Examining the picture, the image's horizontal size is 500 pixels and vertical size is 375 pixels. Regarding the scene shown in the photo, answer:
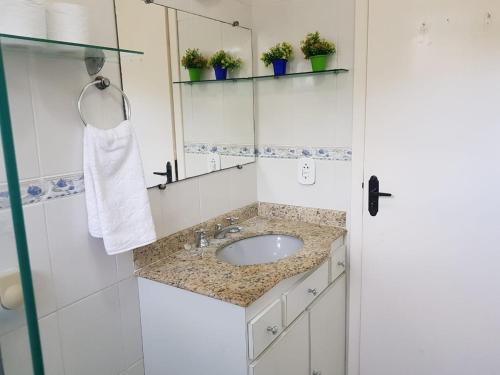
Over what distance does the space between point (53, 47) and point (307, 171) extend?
1260mm

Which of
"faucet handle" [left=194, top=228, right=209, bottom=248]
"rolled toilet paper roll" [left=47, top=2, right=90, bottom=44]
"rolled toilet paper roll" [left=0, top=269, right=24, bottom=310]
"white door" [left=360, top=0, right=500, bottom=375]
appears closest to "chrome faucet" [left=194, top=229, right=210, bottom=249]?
"faucet handle" [left=194, top=228, right=209, bottom=248]

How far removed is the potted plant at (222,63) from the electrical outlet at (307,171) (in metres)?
0.56

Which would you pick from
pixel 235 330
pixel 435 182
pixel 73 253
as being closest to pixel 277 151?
pixel 435 182

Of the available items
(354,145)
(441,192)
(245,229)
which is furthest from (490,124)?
(245,229)

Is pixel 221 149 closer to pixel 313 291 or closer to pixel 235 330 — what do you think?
pixel 313 291

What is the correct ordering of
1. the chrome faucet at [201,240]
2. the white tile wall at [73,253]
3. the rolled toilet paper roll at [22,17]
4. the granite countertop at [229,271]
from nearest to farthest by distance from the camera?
the rolled toilet paper roll at [22,17]
the white tile wall at [73,253]
the granite countertop at [229,271]
the chrome faucet at [201,240]

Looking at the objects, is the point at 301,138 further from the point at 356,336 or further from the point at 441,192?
the point at 356,336

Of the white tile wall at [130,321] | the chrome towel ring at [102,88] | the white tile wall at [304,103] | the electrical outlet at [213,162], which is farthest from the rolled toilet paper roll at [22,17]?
the white tile wall at [304,103]

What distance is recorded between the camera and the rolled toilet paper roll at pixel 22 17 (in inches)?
36.0

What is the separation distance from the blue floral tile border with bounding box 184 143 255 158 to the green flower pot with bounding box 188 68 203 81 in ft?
0.93

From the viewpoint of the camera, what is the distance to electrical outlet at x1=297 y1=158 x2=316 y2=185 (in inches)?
77.2

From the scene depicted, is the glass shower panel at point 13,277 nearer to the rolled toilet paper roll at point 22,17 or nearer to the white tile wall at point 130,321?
the rolled toilet paper roll at point 22,17

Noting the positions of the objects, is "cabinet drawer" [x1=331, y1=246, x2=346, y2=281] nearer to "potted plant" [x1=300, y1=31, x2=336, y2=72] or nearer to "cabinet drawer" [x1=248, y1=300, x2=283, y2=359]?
"cabinet drawer" [x1=248, y1=300, x2=283, y2=359]

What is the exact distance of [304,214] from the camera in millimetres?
2025
